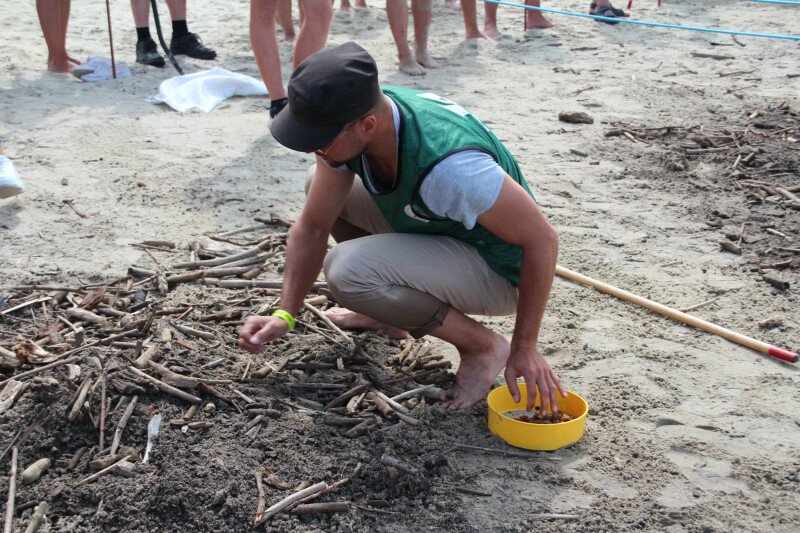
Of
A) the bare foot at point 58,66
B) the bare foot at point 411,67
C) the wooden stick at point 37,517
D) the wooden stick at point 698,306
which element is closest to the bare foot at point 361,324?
the wooden stick at point 698,306

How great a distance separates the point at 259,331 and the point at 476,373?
84 centimetres

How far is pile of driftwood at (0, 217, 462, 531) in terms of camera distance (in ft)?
9.93

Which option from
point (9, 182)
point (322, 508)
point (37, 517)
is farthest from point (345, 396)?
point (9, 182)

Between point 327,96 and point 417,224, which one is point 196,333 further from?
point 327,96

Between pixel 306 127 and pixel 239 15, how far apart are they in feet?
24.3

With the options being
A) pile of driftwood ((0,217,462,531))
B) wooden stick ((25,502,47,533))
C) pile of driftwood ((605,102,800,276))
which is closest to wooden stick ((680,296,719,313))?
pile of driftwood ((605,102,800,276))

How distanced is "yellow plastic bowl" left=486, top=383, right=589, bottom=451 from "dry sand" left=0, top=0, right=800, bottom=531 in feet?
0.18

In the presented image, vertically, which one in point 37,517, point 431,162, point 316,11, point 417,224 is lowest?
point 37,517

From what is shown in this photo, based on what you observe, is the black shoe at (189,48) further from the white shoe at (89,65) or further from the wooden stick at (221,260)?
the wooden stick at (221,260)

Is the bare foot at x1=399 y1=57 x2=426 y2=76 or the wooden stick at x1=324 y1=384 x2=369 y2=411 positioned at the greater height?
the bare foot at x1=399 y1=57 x2=426 y2=76

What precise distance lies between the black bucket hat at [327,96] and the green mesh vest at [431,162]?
20 centimetres

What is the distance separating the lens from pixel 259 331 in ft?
10.2

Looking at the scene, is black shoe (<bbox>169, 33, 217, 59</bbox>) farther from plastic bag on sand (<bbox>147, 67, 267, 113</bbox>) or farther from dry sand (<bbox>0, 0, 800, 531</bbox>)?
plastic bag on sand (<bbox>147, 67, 267, 113</bbox>)

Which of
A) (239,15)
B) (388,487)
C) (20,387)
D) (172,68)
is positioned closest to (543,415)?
(388,487)
